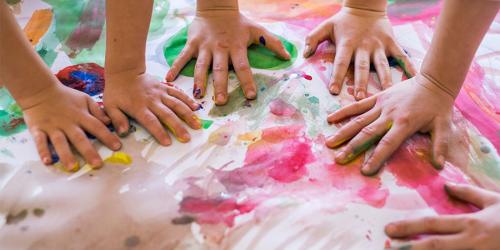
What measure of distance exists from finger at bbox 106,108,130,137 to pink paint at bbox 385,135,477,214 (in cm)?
44

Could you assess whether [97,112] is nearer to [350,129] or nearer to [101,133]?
[101,133]

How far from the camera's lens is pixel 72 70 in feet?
3.06

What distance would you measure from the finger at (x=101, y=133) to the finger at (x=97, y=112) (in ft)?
0.06

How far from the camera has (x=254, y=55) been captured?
99cm

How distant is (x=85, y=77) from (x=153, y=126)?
8.7 inches

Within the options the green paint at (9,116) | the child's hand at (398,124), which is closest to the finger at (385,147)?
the child's hand at (398,124)

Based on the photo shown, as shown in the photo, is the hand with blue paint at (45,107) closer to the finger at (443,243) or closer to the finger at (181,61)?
the finger at (181,61)

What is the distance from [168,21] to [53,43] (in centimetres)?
26

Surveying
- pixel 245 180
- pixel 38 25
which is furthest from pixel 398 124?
pixel 38 25

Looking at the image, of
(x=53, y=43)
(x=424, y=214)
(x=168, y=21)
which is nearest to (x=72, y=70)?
(x=53, y=43)

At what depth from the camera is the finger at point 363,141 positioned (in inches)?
29.6

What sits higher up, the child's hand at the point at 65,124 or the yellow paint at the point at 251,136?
the child's hand at the point at 65,124

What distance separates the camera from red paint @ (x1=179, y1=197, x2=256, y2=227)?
676 millimetres

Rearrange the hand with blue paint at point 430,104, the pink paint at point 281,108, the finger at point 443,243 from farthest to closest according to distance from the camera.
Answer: the pink paint at point 281,108
the hand with blue paint at point 430,104
the finger at point 443,243
